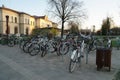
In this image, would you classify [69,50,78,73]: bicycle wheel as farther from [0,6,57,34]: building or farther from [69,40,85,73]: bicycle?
[0,6,57,34]: building

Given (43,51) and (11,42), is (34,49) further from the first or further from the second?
(11,42)

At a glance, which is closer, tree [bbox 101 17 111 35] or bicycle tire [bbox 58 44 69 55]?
bicycle tire [bbox 58 44 69 55]

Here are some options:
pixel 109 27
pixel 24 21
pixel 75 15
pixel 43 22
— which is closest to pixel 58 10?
pixel 75 15

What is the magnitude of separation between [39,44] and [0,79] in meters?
5.20

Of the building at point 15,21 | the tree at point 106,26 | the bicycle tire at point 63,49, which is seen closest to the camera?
the bicycle tire at point 63,49

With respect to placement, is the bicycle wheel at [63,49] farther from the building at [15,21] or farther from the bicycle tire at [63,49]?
the building at [15,21]

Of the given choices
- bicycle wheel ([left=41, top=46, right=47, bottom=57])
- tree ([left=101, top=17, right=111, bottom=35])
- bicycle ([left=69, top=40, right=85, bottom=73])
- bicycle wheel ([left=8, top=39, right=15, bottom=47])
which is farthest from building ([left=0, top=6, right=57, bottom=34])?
bicycle ([left=69, top=40, right=85, bottom=73])

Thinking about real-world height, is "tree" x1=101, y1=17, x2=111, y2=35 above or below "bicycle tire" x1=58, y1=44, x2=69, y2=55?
above

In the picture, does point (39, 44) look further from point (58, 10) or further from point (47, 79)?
point (58, 10)

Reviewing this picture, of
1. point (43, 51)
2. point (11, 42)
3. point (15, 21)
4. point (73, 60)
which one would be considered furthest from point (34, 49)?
point (15, 21)

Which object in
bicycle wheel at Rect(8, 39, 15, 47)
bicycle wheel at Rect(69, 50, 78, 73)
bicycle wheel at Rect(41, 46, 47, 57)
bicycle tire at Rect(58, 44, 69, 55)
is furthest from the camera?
bicycle wheel at Rect(8, 39, 15, 47)

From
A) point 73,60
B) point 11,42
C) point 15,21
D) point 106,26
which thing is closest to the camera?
point 73,60

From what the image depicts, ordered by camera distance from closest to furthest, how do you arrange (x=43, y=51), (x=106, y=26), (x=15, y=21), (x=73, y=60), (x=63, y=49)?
(x=73, y=60) → (x=43, y=51) → (x=63, y=49) → (x=106, y=26) → (x=15, y=21)

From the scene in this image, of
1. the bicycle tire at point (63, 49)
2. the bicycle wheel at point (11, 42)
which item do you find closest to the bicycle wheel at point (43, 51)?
the bicycle tire at point (63, 49)
